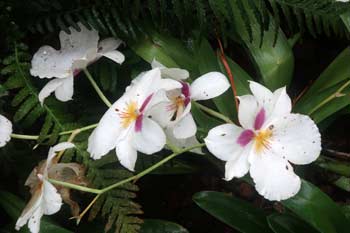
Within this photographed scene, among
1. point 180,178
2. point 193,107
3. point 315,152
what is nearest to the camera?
point 315,152

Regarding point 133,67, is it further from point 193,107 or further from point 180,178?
point 180,178

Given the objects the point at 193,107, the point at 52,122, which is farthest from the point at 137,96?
the point at 52,122

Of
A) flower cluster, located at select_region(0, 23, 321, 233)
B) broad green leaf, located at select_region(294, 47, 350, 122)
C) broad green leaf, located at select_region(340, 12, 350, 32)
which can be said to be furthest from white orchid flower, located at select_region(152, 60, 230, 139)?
broad green leaf, located at select_region(340, 12, 350, 32)

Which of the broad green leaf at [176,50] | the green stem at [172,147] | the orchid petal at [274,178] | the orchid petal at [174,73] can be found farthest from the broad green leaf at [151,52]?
the orchid petal at [274,178]

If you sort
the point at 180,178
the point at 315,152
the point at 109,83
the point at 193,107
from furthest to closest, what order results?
the point at 180,178 → the point at 109,83 → the point at 193,107 → the point at 315,152

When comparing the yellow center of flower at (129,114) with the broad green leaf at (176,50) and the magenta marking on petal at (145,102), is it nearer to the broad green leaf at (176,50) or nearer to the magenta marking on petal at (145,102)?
the magenta marking on petal at (145,102)

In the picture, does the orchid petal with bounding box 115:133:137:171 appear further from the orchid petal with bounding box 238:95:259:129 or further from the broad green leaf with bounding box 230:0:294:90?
the broad green leaf with bounding box 230:0:294:90

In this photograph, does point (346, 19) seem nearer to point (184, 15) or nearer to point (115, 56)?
point (184, 15)
